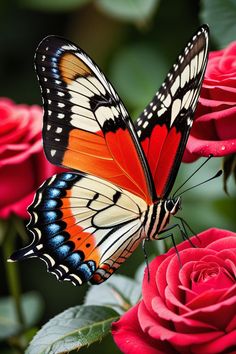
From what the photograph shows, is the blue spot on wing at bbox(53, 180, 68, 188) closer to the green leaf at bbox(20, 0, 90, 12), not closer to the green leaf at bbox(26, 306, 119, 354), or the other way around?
the green leaf at bbox(26, 306, 119, 354)

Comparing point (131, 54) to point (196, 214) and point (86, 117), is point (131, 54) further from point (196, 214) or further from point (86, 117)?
point (86, 117)

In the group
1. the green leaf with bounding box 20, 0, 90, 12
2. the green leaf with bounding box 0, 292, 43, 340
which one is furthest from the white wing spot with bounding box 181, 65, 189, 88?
the green leaf with bounding box 20, 0, 90, 12

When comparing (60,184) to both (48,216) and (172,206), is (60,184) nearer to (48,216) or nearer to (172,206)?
(48,216)

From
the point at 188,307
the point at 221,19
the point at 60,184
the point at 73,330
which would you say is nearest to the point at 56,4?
the point at 221,19

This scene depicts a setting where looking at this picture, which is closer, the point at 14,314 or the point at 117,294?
the point at 117,294

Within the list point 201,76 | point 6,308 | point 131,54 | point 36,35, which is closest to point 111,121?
point 201,76
